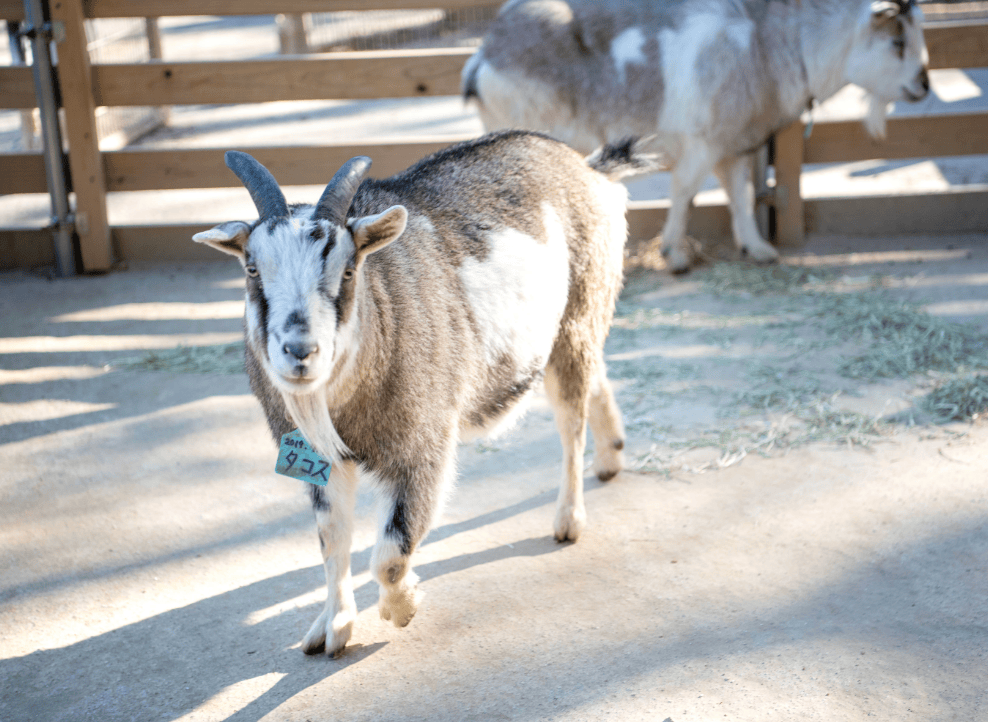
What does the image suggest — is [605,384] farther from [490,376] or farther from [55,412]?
[55,412]

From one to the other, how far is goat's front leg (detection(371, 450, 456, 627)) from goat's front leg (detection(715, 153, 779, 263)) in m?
3.88

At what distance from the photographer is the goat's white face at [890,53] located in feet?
18.5

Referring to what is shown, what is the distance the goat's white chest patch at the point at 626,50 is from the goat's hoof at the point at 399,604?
12.7 feet

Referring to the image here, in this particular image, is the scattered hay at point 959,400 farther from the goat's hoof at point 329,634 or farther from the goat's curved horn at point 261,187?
the goat's curved horn at point 261,187

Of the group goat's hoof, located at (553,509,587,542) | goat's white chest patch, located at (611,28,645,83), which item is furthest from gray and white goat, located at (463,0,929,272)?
goat's hoof, located at (553,509,587,542)

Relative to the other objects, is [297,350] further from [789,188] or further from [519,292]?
[789,188]

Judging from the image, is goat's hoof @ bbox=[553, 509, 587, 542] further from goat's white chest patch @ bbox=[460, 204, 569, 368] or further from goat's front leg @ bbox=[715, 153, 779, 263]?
goat's front leg @ bbox=[715, 153, 779, 263]

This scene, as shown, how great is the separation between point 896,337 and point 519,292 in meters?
2.64

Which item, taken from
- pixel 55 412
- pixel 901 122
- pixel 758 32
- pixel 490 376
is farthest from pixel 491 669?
pixel 901 122

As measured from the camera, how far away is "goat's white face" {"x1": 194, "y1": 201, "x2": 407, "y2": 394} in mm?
2236

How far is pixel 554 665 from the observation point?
8.77 ft

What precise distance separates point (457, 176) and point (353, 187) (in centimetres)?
63

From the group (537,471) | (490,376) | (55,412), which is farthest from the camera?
(55,412)

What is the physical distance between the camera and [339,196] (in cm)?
247
